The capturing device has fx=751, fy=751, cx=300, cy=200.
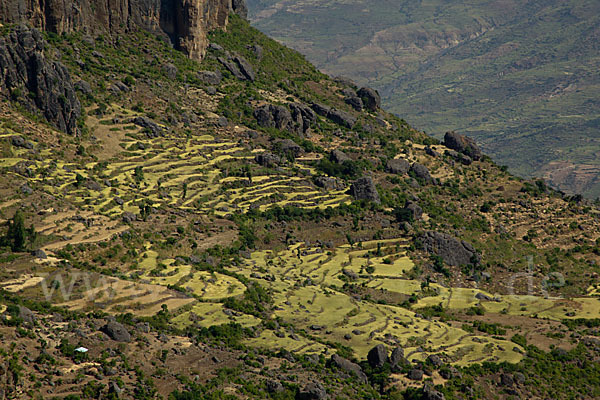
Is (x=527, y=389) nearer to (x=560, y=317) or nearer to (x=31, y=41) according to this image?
(x=560, y=317)

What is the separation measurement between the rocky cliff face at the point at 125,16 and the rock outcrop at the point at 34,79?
7952mm

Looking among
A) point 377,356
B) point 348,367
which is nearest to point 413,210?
point 377,356

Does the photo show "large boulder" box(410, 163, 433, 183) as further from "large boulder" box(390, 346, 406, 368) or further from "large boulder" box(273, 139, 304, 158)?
"large boulder" box(390, 346, 406, 368)

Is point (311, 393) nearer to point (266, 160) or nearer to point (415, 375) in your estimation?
point (415, 375)

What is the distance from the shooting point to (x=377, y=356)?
2923 inches

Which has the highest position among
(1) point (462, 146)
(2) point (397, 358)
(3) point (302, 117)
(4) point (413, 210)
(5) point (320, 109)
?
(5) point (320, 109)

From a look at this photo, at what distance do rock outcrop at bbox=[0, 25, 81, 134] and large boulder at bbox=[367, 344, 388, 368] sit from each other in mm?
A: 60031

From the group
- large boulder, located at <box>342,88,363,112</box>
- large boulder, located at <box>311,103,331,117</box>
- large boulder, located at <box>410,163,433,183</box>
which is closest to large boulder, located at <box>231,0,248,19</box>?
large boulder, located at <box>342,88,363,112</box>

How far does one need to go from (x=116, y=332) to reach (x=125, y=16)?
85404 millimetres

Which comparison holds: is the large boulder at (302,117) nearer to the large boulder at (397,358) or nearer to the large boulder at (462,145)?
the large boulder at (462,145)

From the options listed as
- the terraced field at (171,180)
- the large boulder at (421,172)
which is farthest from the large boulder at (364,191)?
the large boulder at (421,172)

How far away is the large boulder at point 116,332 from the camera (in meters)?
66.5

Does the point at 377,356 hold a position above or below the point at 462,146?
below

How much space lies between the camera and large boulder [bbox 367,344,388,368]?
2918 inches
